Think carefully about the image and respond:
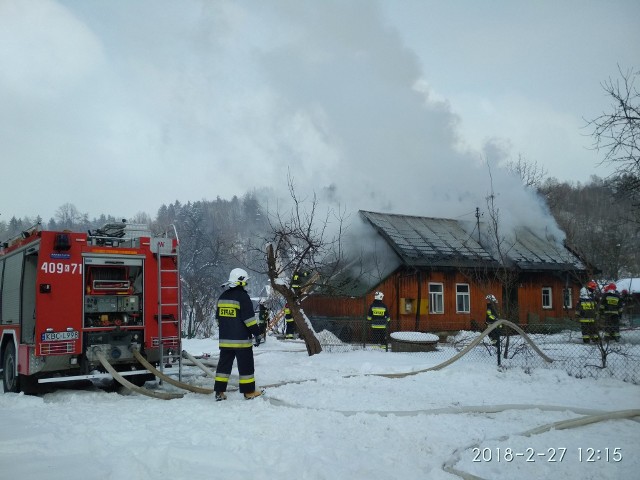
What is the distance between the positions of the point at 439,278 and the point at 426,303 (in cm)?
118

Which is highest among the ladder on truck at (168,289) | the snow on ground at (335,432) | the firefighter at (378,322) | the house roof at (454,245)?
the house roof at (454,245)

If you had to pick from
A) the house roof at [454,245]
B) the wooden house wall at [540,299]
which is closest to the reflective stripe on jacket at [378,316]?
the house roof at [454,245]

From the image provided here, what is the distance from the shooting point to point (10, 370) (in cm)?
862

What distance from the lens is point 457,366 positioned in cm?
945

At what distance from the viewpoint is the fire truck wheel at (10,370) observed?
27.4 feet

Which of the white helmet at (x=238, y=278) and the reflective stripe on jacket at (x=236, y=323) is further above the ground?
the white helmet at (x=238, y=278)

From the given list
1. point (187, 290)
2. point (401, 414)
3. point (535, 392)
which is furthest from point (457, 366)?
point (187, 290)

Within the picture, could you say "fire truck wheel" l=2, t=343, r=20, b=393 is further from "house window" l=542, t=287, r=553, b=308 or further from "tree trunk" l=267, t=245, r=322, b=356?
"house window" l=542, t=287, r=553, b=308

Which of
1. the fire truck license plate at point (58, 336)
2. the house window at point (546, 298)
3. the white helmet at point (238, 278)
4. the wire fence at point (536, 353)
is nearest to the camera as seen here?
the white helmet at point (238, 278)

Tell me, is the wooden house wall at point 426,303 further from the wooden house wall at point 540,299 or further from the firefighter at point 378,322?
the firefighter at point 378,322

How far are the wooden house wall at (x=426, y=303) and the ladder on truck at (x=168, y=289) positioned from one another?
886cm

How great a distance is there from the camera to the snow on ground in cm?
416

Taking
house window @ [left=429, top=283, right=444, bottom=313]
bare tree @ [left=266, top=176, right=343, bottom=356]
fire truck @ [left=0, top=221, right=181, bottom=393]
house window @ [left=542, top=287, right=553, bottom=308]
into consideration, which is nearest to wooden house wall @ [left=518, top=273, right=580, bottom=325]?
house window @ [left=542, top=287, right=553, bottom=308]

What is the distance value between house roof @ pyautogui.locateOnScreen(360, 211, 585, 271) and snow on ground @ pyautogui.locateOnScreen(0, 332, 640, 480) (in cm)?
1071
